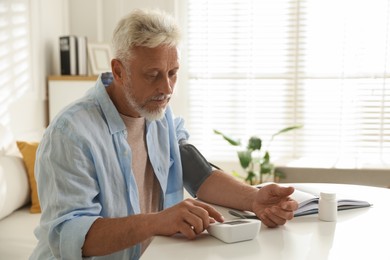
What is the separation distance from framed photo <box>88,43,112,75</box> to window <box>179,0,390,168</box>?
60 cm

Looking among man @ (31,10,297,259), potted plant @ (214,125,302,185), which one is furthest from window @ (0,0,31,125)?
man @ (31,10,297,259)

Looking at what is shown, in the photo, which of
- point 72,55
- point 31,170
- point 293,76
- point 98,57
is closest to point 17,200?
point 31,170

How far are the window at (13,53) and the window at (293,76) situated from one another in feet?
3.80

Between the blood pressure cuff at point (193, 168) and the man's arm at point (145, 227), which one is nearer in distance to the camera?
the man's arm at point (145, 227)

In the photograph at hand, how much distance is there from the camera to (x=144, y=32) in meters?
1.29

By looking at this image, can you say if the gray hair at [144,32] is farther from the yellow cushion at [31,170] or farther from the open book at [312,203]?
the yellow cushion at [31,170]

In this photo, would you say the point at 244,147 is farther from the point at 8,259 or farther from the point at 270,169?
the point at 8,259

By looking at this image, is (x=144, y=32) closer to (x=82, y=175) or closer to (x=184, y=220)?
(x=82, y=175)

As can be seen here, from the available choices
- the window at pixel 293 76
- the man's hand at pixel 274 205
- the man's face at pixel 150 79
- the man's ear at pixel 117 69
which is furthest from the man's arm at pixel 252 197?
the window at pixel 293 76

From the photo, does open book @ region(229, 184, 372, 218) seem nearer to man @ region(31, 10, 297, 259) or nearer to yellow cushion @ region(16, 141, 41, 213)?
man @ region(31, 10, 297, 259)

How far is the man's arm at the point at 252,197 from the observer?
1201 millimetres

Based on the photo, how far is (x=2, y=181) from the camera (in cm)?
226

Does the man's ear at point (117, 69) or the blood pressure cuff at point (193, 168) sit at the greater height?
→ the man's ear at point (117, 69)

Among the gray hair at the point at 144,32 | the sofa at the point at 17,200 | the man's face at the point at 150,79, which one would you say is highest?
the gray hair at the point at 144,32
